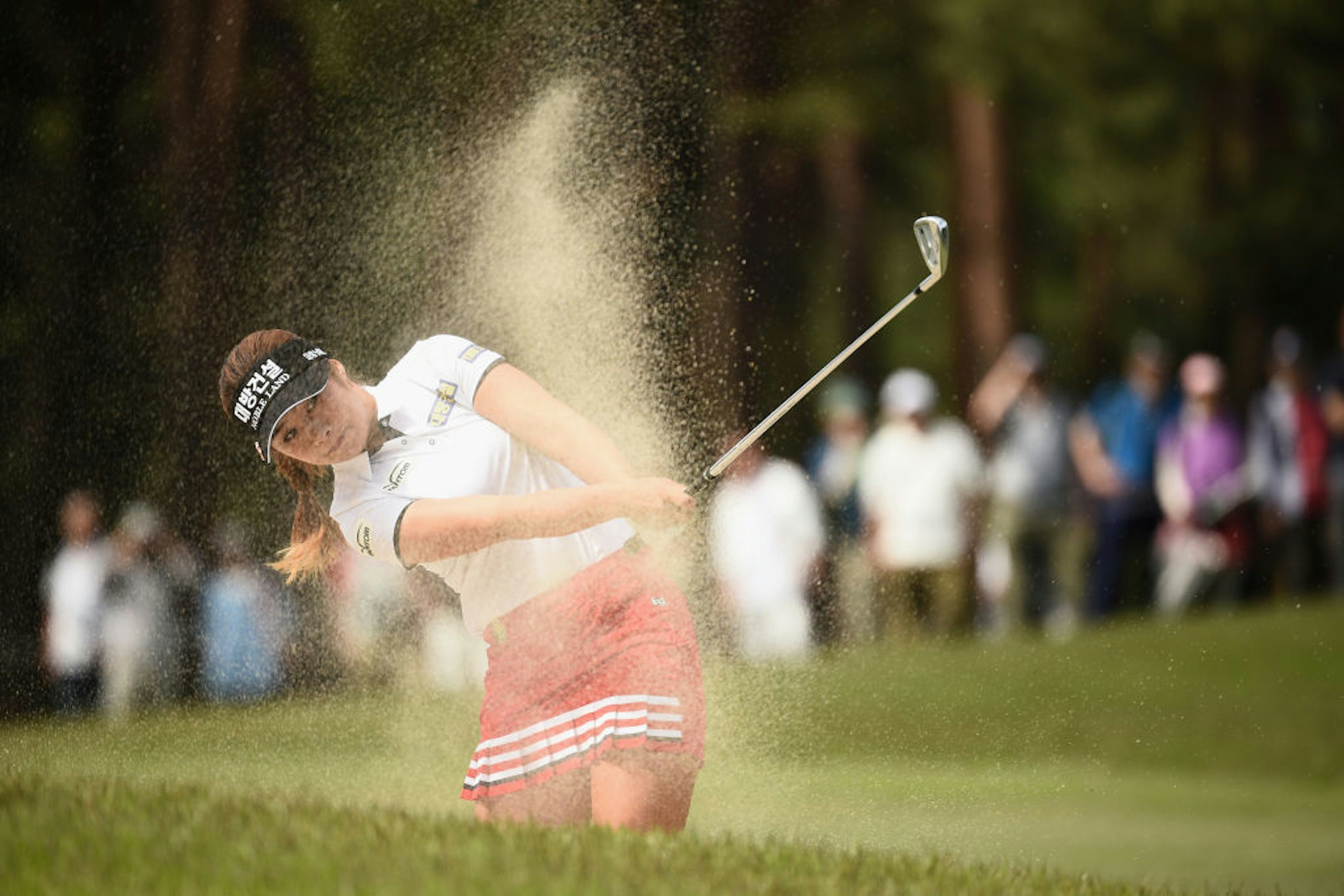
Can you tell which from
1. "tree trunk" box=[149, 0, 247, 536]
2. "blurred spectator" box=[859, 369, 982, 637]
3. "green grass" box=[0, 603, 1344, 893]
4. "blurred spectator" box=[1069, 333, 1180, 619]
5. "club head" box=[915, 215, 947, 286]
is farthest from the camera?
"blurred spectator" box=[1069, 333, 1180, 619]

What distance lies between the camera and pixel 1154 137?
22.2 meters

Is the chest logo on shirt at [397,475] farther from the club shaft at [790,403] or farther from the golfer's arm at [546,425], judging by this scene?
the club shaft at [790,403]

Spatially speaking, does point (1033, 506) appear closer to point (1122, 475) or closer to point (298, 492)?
point (1122, 475)

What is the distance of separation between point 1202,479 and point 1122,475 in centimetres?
58

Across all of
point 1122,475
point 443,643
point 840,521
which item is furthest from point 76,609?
point 1122,475

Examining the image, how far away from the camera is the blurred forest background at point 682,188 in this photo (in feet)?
33.9

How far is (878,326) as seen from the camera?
20.2 ft

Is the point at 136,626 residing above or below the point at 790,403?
above

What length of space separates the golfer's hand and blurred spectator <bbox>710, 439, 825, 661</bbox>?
201 inches

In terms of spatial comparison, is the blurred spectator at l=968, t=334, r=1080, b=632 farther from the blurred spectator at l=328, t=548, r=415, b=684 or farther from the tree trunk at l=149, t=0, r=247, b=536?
the tree trunk at l=149, t=0, r=247, b=536

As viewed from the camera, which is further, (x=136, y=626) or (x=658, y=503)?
(x=136, y=626)

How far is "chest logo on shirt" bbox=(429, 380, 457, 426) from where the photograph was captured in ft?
20.1

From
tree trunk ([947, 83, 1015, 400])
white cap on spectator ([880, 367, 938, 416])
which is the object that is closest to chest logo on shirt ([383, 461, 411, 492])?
white cap on spectator ([880, 367, 938, 416])

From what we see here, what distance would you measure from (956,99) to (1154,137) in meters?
2.52
